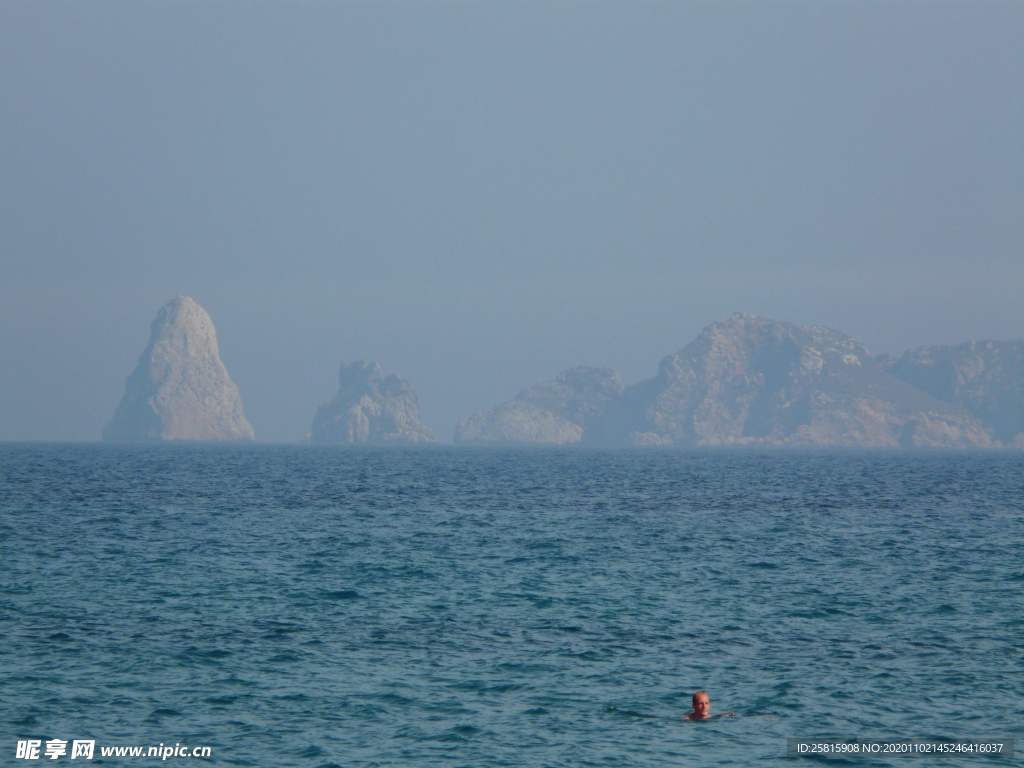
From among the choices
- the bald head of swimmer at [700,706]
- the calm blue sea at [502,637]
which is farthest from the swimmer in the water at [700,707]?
the calm blue sea at [502,637]

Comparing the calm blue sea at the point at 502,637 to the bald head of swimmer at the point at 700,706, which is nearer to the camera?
the calm blue sea at the point at 502,637

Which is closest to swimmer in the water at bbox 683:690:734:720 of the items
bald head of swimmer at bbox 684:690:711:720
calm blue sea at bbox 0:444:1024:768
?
bald head of swimmer at bbox 684:690:711:720

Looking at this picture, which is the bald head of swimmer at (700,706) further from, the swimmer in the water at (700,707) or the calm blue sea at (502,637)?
the calm blue sea at (502,637)

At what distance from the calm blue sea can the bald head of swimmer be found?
0.80 ft

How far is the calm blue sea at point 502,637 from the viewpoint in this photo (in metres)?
22.2

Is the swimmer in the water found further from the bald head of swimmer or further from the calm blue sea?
the calm blue sea

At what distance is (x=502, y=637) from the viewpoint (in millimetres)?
30641

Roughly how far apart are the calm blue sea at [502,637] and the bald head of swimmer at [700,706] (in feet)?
0.80

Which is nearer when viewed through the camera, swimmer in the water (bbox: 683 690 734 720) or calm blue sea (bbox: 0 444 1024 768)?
calm blue sea (bbox: 0 444 1024 768)

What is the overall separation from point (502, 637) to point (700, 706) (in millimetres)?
9056

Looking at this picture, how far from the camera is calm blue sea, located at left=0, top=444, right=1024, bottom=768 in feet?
72.7

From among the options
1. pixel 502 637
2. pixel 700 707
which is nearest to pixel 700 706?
pixel 700 707

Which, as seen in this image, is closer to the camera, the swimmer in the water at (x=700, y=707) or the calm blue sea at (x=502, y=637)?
the calm blue sea at (x=502, y=637)

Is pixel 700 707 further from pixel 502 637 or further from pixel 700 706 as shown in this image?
pixel 502 637
